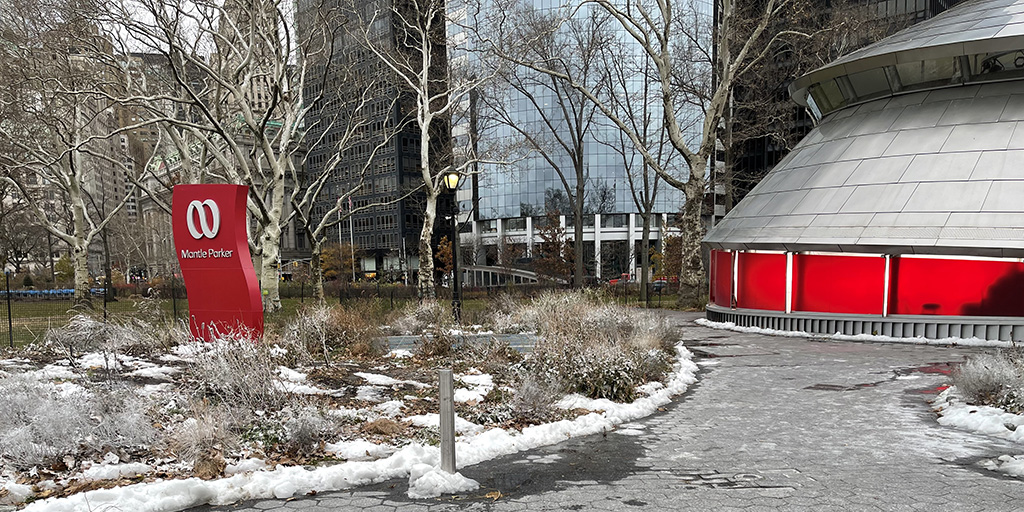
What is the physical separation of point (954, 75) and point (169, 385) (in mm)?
22822

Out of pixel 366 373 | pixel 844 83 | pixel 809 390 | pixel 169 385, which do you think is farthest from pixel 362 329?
pixel 844 83

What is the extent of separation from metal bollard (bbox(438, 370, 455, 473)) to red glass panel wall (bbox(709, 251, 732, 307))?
54.3ft

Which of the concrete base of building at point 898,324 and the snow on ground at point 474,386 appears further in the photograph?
the concrete base of building at point 898,324

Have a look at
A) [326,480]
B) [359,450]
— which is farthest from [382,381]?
[326,480]

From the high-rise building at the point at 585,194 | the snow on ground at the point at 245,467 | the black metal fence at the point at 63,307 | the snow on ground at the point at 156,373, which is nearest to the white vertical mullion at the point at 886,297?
the snow on ground at the point at 245,467

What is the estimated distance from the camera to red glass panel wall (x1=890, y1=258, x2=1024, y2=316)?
15.4m

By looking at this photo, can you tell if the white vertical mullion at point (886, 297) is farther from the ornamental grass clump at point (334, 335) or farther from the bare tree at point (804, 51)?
the ornamental grass clump at point (334, 335)

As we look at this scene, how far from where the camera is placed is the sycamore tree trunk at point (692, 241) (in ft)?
80.6

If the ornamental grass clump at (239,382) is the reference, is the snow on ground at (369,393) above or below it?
below

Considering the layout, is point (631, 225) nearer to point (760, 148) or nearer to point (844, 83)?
point (760, 148)

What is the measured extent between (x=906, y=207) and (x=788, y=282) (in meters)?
3.70

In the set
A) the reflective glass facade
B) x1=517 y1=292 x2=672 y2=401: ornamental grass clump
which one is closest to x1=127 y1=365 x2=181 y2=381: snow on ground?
x1=517 y1=292 x2=672 y2=401: ornamental grass clump

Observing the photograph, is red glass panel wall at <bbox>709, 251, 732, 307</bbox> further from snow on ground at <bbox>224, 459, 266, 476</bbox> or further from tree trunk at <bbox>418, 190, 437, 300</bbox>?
snow on ground at <bbox>224, 459, 266, 476</bbox>

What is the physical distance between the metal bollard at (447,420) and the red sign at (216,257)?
7.87 metres
